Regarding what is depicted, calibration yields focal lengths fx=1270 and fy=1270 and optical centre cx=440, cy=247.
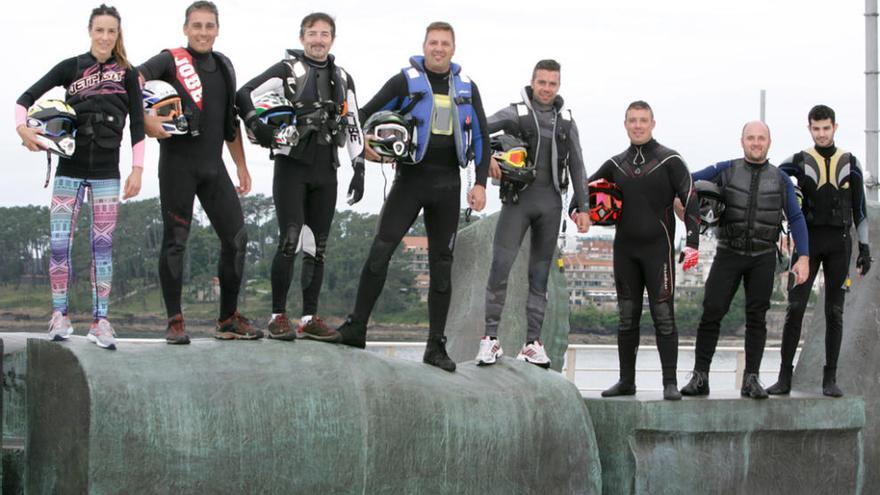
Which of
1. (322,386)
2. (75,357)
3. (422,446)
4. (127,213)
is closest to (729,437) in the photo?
(422,446)

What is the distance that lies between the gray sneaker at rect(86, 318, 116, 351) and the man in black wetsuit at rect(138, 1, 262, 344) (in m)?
0.34

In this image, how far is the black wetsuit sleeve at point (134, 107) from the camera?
681cm

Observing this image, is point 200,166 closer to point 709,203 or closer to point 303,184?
point 303,184

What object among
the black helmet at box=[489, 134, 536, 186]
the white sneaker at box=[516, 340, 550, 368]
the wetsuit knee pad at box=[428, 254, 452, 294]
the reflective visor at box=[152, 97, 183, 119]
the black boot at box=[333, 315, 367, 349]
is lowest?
the white sneaker at box=[516, 340, 550, 368]

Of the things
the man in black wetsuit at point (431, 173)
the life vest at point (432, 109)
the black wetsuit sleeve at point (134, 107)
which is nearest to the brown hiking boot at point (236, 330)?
the man in black wetsuit at point (431, 173)

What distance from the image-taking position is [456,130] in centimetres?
746

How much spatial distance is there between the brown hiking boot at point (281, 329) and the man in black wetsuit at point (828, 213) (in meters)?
3.67

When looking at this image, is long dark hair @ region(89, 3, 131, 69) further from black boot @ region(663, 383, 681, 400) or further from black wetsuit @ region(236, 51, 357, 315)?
black boot @ region(663, 383, 681, 400)

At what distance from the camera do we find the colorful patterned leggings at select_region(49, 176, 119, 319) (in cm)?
666

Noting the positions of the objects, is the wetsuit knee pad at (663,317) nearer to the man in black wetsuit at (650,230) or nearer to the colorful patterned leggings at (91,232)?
the man in black wetsuit at (650,230)

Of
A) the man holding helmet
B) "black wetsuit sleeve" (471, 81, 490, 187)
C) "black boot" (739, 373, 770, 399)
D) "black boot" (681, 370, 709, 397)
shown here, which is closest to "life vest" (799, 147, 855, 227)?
"black boot" (739, 373, 770, 399)

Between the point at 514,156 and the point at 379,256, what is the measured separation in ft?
3.86

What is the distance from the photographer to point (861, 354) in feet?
31.1

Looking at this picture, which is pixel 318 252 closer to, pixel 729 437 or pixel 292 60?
pixel 292 60
